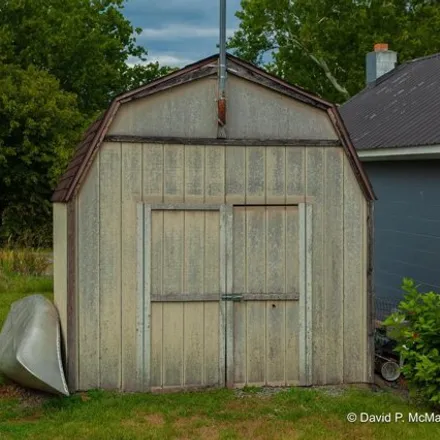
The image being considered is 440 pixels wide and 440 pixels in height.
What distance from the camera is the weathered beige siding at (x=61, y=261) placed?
24.3 feet

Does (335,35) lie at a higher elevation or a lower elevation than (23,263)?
higher

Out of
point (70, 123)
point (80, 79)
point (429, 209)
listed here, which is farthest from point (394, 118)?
point (80, 79)

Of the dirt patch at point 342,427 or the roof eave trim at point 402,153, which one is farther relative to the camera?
the roof eave trim at point 402,153

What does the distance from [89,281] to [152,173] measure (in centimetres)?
119

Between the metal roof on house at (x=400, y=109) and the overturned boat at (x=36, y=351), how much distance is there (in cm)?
546

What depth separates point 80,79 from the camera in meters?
38.4

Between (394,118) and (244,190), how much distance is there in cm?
598

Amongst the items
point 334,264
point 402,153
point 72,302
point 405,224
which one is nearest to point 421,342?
point 334,264

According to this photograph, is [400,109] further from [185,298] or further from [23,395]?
[23,395]

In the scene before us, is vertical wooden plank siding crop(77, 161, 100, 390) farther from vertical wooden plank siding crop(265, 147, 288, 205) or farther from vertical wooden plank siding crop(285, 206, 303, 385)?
vertical wooden plank siding crop(285, 206, 303, 385)

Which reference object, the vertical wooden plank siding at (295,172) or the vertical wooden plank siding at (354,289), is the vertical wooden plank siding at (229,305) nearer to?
the vertical wooden plank siding at (295,172)

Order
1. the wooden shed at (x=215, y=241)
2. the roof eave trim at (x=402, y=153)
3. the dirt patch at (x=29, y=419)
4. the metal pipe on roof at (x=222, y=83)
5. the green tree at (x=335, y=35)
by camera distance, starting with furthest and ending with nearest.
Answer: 1. the green tree at (x=335, y=35)
2. the roof eave trim at (x=402, y=153)
3. the metal pipe on roof at (x=222, y=83)
4. the wooden shed at (x=215, y=241)
5. the dirt patch at (x=29, y=419)

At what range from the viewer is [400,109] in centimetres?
1309

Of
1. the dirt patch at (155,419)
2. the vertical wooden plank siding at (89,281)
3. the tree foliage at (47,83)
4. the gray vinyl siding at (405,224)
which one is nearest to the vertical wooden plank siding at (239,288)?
the dirt patch at (155,419)
